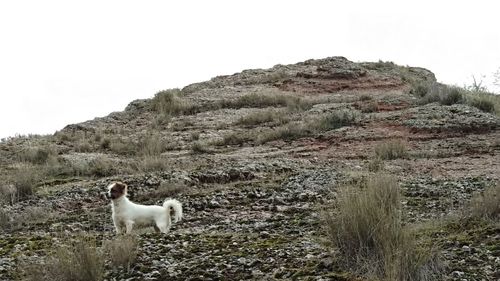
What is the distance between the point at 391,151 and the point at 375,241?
9.47 m

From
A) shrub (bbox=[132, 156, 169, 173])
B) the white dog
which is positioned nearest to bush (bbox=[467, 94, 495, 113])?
shrub (bbox=[132, 156, 169, 173])

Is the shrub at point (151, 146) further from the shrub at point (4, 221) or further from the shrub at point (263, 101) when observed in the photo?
the shrub at point (4, 221)

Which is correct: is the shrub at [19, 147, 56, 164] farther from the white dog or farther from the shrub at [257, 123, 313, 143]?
the white dog

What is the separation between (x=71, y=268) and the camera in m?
5.49

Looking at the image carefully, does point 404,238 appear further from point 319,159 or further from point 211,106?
point 211,106

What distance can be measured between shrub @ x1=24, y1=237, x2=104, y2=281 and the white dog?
2.91 m

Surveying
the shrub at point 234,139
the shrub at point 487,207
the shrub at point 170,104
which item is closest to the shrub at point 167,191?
the shrub at point 487,207

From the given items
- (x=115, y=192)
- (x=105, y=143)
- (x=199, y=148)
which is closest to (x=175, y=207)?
(x=115, y=192)

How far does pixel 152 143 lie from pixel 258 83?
10552mm

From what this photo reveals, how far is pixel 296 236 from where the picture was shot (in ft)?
23.4

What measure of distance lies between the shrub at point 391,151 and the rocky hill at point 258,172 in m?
0.03

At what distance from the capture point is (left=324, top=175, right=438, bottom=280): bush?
5070 millimetres

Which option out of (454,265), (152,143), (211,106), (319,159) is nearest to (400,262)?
(454,265)

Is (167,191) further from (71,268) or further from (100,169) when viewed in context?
(71,268)
